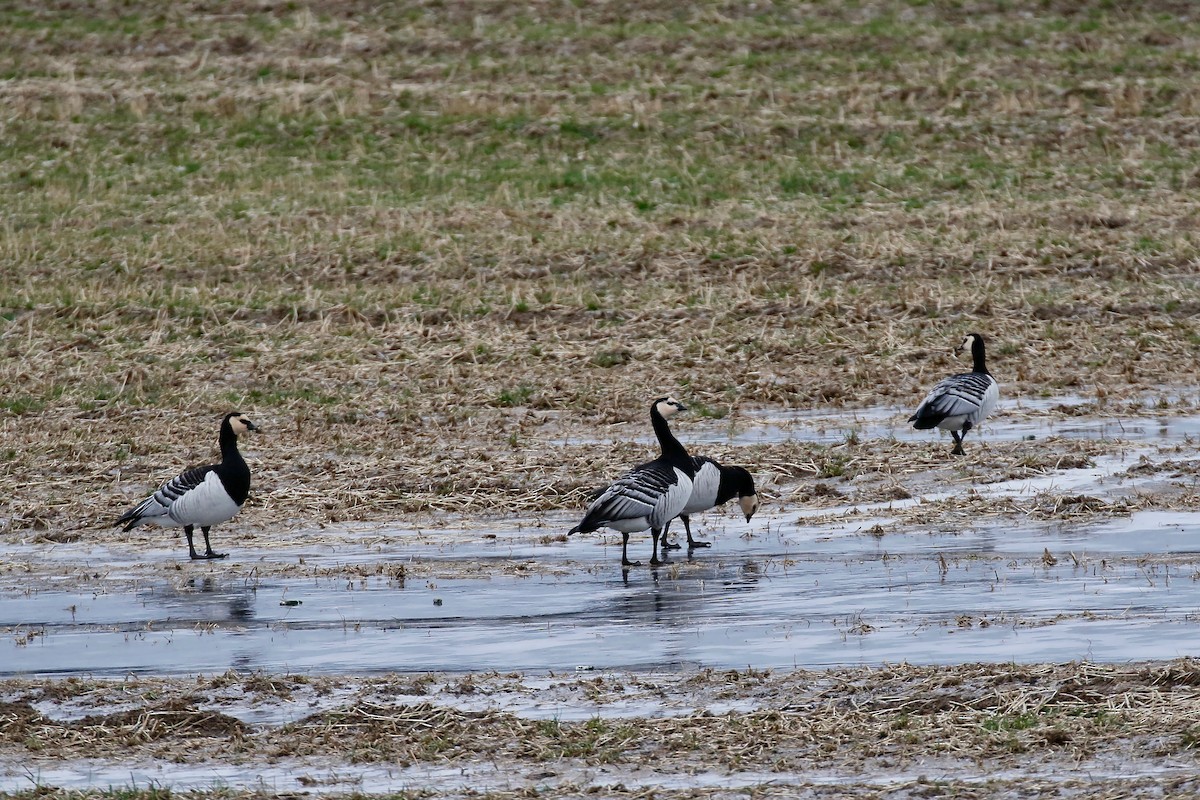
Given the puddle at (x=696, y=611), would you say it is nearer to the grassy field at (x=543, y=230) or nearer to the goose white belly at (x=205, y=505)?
the goose white belly at (x=205, y=505)

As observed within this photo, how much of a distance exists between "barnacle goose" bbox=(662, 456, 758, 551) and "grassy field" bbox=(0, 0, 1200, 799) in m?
1.35

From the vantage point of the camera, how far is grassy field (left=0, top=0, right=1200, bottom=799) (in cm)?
1720

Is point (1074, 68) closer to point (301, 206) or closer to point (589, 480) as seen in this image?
point (301, 206)

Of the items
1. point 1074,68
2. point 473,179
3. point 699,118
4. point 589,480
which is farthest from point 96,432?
point 1074,68

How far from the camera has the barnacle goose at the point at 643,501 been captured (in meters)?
12.5

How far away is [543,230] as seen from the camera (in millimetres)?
26406

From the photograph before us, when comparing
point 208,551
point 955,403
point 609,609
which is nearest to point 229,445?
point 208,551

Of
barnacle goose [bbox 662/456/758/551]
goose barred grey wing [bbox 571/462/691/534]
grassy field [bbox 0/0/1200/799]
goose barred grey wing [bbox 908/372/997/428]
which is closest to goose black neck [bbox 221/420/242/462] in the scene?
grassy field [bbox 0/0/1200/799]

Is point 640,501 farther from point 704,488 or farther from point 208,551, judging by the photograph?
point 208,551

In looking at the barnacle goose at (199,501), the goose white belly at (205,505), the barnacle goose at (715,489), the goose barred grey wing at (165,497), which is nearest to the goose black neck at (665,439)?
the barnacle goose at (715,489)

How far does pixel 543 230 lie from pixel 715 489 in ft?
43.9

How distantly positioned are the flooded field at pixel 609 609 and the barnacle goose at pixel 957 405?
0.38 meters

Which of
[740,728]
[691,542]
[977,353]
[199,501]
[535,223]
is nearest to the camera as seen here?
[740,728]

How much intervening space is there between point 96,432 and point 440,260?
8.39 m
